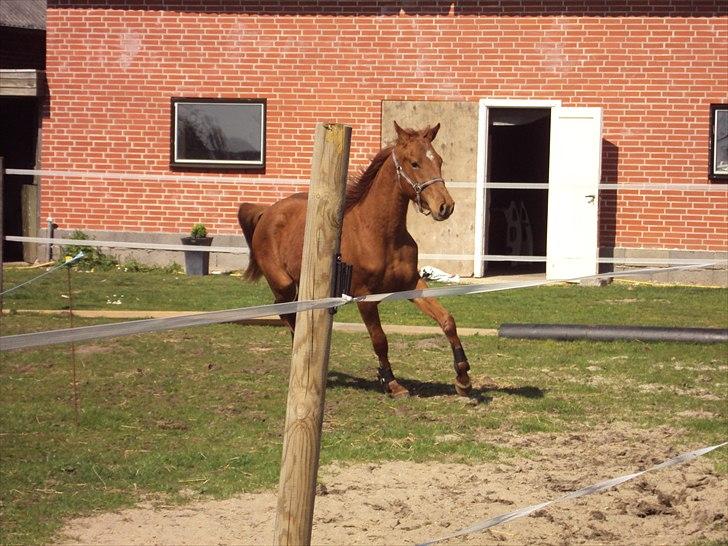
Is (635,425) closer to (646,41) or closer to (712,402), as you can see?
(712,402)

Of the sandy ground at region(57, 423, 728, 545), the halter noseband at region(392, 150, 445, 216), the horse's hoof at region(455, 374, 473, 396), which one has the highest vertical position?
the halter noseband at region(392, 150, 445, 216)

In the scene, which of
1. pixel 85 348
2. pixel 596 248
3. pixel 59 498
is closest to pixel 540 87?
pixel 596 248

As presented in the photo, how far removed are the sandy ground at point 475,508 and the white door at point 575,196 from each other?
9.56 meters

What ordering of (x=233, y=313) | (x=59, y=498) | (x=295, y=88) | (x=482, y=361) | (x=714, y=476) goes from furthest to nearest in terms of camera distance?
(x=295, y=88), (x=482, y=361), (x=714, y=476), (x=59, y=498), (x=233, y=313)

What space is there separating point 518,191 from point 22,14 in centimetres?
923

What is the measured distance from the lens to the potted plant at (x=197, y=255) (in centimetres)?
1748

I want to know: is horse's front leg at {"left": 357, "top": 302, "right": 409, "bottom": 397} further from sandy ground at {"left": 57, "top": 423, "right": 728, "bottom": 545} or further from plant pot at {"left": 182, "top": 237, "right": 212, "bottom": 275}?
plant pot at {"left": 182, "top": 237, "right": 212, "bottom": 275}

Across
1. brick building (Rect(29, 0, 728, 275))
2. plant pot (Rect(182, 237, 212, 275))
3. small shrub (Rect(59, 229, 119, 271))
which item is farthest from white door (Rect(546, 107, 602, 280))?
small shrub (Rect(59, 229, 119, 271))

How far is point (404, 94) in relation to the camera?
17688mm

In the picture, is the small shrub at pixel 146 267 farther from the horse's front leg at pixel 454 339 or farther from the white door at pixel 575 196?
the horse's front leg at pixel 454 339

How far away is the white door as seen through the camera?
16.8 m

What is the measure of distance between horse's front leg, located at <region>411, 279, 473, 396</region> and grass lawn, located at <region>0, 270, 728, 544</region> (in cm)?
14

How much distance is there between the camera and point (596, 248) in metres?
16.9

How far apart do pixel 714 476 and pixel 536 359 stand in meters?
3.53
